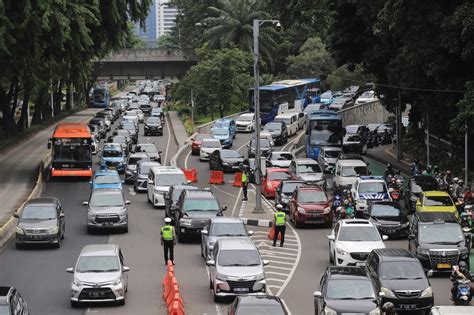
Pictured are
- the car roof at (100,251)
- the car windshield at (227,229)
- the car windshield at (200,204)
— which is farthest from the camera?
the car windshield at (200,204)

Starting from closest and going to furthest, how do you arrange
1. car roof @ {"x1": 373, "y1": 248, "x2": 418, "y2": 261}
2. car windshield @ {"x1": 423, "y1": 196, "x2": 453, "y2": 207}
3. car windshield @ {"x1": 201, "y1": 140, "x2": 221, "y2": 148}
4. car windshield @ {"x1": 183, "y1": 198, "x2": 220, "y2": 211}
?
car roof @ {"x1": 373, "y1": 248, "x2": 418, "y2": 261} < car windshield @ {"x1": 183, "y1": 198, "x2": 220, "y2": 211} < car windshield @ {"x1": 423, "y1": 196, "x2": 453, "y2": 207} < car windshield @ {"x1": 201, "y1": 140, "x2": 221, "y2": 148}

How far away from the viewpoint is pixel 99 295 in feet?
89.1

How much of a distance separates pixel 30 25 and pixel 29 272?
71.8 ft

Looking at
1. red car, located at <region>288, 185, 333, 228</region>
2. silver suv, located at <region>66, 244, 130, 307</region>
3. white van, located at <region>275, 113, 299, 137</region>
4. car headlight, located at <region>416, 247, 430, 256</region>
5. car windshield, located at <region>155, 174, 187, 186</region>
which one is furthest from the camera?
white van, located at <region>275, 113, 299, 137</region>

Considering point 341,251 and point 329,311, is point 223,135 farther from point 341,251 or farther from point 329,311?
point 329,311

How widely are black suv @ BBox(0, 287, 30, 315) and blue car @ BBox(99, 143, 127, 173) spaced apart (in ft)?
118

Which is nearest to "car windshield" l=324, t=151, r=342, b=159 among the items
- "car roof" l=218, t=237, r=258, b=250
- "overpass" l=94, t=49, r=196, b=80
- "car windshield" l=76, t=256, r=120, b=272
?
"car roof" l=218, t=237, r=258, b=250

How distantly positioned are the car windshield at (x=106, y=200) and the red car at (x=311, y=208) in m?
6.85

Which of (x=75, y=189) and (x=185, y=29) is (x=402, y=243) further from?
(x=185, y=29)

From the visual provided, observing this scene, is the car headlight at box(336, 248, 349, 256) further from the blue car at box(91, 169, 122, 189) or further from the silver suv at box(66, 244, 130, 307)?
the blue car at box(91, 169, 122, 189)

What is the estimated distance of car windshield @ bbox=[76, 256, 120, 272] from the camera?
90.7 feet

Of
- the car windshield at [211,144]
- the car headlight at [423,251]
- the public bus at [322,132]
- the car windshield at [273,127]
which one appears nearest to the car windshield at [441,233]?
the car headlight at [423,251]

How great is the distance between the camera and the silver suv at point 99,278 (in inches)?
1069

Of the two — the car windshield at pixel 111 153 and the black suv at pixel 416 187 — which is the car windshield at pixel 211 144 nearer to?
the car windshield at pixel 111 153
